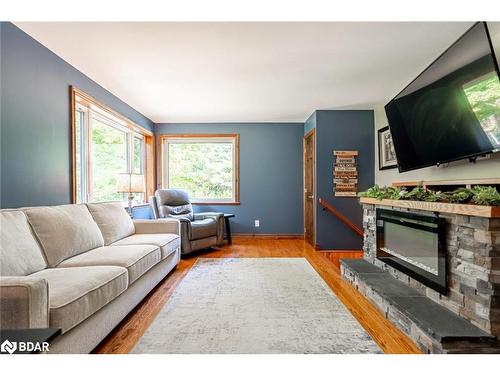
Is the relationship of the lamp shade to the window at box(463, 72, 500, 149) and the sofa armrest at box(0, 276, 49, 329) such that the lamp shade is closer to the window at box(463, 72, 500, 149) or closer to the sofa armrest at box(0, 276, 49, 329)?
the sofa armrest at box(0, 276, 49, 329)

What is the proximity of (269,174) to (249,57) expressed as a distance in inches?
114

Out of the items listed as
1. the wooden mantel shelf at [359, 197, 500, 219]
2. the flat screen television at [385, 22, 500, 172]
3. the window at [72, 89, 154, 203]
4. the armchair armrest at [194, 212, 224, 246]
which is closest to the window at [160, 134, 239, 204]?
the window at [72, 89, 154, 203]

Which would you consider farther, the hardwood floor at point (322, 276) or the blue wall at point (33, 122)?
the blue wall at point (33, 122)

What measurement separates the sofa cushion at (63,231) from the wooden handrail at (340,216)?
3182 mm

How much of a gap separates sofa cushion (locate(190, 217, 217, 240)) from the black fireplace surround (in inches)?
94.0

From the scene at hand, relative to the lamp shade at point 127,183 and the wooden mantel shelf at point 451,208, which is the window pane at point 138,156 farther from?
the wooden mantel shelf at point 451,208

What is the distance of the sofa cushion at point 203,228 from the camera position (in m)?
3.93

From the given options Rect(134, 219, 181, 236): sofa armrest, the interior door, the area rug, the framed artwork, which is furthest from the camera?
the interior door

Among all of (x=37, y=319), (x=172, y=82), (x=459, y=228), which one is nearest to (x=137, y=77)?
(x=172, y=82)

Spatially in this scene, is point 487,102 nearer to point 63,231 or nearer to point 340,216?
point 340,216

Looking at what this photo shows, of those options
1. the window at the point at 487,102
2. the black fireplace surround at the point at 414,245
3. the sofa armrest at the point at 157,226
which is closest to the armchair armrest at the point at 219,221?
the sofa armrest at the point at 157,226

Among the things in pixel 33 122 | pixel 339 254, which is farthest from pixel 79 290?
pixel 339 254

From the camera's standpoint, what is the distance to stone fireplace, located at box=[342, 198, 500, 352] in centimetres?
154

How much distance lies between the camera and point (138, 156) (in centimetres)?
486
